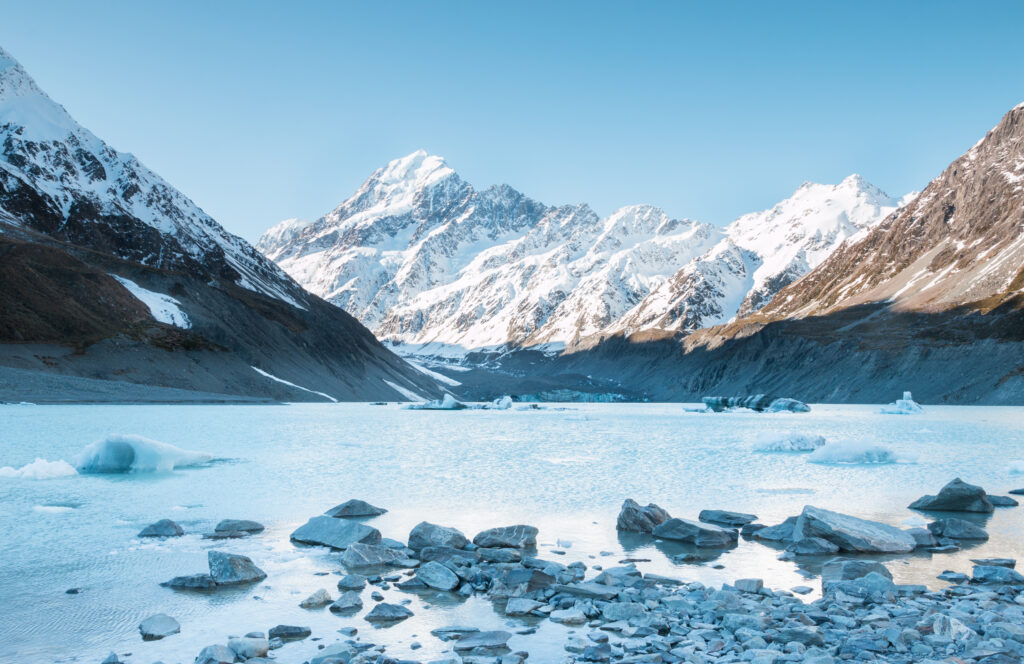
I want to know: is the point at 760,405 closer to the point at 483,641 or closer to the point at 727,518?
the point at 727,518

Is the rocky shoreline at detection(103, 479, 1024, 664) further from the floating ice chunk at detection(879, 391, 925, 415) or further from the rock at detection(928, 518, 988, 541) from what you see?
the floating ice chunk at detection(879, 391, 925, 415)

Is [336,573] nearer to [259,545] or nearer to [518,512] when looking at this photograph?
[259,545]

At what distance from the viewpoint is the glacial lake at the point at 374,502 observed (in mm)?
10711

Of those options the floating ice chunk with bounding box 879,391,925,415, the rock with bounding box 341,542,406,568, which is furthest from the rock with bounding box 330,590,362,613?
the floating ice chunk with bounding box 879,391,925,415

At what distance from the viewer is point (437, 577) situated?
12875mm

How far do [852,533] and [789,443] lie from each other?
25.9 meters

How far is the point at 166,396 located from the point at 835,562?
296 ft

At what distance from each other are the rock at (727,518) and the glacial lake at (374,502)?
2.49ft

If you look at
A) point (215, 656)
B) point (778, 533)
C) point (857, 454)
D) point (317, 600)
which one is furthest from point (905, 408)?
point (215, 656)

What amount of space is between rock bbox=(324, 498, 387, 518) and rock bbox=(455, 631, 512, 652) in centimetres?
1005

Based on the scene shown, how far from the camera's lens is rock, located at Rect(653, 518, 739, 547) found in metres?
16.2

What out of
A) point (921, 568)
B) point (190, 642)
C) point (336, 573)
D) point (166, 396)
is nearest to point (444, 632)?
point (190, 642)

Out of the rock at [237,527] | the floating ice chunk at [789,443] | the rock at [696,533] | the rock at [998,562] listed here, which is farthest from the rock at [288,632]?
the floating ice chunk at [789,443]

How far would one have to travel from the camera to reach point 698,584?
12.4 metres
